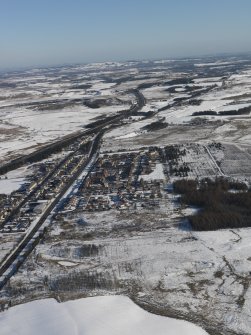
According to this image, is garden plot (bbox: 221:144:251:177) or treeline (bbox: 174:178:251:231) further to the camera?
garden plot (bbox: 221:144:251:177)

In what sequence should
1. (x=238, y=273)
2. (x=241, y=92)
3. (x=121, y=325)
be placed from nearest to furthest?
(x=121, y=325) < (x=238, y=273) < (x=241, y=92)

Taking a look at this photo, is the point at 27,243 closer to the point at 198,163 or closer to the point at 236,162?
the point at 198,163

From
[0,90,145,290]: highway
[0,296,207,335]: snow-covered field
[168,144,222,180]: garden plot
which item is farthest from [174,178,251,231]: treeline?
[0,296,207,335]: snow-covered field

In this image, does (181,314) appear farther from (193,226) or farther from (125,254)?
(193,226)

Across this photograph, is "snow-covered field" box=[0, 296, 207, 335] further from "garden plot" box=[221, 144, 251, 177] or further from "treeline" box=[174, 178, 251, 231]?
"garden plot" box=[221, 144, 251, 177]

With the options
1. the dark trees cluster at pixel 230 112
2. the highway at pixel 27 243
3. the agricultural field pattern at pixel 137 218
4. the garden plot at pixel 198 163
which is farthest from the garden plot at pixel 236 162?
the dark trees cluster at pixel 230 112

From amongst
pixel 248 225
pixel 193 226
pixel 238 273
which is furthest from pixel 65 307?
pixel 248 225

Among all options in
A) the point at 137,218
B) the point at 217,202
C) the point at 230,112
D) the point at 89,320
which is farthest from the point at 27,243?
the point at 230,112
